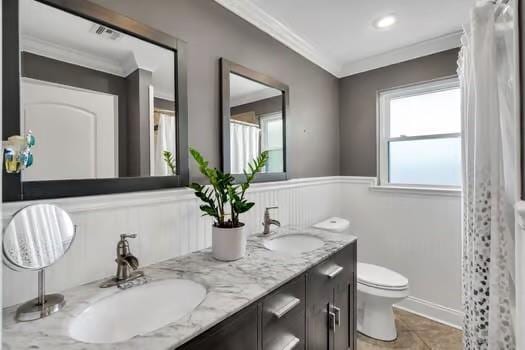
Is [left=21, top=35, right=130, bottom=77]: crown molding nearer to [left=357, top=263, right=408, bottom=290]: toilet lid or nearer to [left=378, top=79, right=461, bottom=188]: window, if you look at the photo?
[left=357, top=263, right=408, bottom=290]: toilet lid

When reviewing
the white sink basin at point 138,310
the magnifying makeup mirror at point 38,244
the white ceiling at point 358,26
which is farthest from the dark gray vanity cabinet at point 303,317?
the white ceiling at point 358,26

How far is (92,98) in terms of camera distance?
1077mm

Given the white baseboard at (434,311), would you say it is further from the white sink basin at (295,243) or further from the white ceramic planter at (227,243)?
the white ceramic planter at (227,243)

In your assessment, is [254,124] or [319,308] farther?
[254,124]

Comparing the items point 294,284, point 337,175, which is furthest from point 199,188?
point 337,175

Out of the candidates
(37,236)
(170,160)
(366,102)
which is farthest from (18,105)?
(366,102)

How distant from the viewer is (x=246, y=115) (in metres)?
1.74

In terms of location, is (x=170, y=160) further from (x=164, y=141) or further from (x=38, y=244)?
(x=38, y=244)

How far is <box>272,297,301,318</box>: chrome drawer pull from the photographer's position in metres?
1.02

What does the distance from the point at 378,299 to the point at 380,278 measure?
0.16 m

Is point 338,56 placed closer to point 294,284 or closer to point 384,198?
point 384,198

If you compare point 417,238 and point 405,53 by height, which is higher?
point 405,53

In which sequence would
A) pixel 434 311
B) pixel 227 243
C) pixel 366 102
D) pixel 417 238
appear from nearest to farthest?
pixel 227 243
pixel 434 311
pixel 417 238
pixel 366 102

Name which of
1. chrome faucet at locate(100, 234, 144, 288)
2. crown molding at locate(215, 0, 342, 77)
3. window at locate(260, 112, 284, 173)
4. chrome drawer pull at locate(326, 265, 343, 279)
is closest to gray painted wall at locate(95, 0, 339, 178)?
crown molding at locate(215, 0, 342, 77)
